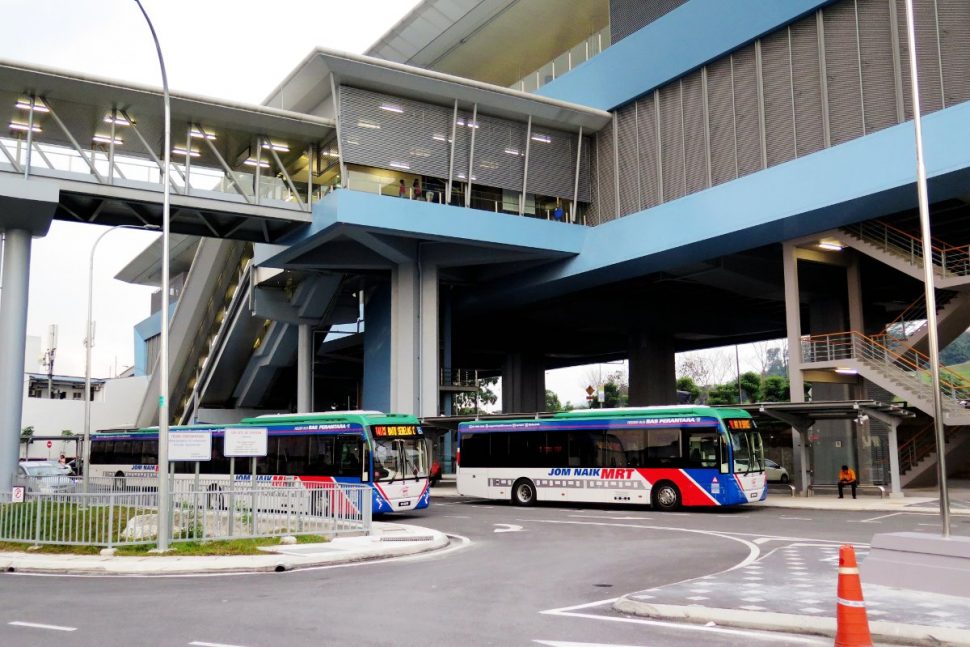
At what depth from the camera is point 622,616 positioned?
981 centimetres

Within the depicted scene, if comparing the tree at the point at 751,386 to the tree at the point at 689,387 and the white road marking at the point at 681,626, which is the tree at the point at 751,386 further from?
the white road marking at the point at 681,626

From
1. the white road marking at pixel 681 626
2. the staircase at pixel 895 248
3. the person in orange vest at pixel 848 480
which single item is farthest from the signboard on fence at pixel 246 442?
the staircase at pixel 895 248

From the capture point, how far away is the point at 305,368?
4700cm

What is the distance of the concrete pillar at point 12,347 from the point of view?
99.7 feet

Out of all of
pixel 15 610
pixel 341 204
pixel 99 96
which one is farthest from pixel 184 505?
pixel 99 96

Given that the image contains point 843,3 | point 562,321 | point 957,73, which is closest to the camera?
point 957,73

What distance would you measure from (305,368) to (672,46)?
25.1 m

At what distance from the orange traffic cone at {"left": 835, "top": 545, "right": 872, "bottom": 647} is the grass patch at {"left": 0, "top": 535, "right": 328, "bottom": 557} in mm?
11481

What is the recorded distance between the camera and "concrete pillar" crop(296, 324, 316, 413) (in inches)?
1834

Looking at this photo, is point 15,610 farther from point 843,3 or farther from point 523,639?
point 843,3

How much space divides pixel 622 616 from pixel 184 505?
10.9 meters

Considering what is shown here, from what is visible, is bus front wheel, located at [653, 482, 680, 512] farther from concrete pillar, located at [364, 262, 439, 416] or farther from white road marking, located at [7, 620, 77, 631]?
white road marking, located at [7, 620, 77, 631]

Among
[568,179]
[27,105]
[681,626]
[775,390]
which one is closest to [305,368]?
[568,179]

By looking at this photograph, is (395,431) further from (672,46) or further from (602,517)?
(672,46)
